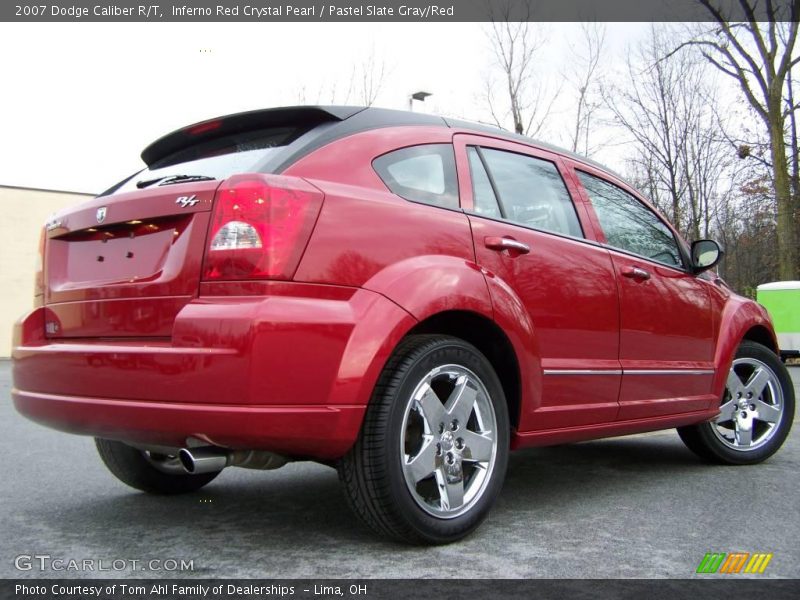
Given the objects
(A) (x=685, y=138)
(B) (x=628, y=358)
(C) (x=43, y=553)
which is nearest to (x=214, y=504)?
(C) (x=43, y=553)

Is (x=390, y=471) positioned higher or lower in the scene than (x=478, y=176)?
lower

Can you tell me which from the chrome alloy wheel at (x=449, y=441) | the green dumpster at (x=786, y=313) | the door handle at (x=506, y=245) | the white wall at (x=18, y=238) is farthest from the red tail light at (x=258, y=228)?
the white wall at (x=18, y=238)

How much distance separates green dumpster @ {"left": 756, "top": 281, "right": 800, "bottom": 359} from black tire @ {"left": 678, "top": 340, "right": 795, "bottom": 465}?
566 inches

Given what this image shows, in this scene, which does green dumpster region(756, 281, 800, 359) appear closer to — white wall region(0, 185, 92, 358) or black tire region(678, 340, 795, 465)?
black tire region(678, 340, 795, 465)

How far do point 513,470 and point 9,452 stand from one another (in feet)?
11.0

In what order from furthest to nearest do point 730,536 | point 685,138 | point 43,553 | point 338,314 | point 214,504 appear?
1. point 685,138
2. point 214,504
3. point 730,536
4. point 43,553
5. point 338,314

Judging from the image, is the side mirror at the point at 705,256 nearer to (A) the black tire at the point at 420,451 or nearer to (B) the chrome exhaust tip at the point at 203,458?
(A) the black tire at the point at 420,451

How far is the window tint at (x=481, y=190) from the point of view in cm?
332

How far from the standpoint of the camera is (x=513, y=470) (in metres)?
4.57

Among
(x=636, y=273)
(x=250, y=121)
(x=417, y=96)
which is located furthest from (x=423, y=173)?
(x=417, y=96)

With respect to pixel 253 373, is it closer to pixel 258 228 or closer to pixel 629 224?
pixel 258 228

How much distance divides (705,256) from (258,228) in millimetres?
3073

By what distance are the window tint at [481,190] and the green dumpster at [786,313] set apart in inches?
655

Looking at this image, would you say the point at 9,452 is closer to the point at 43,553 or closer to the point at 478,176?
the point at 43,553
